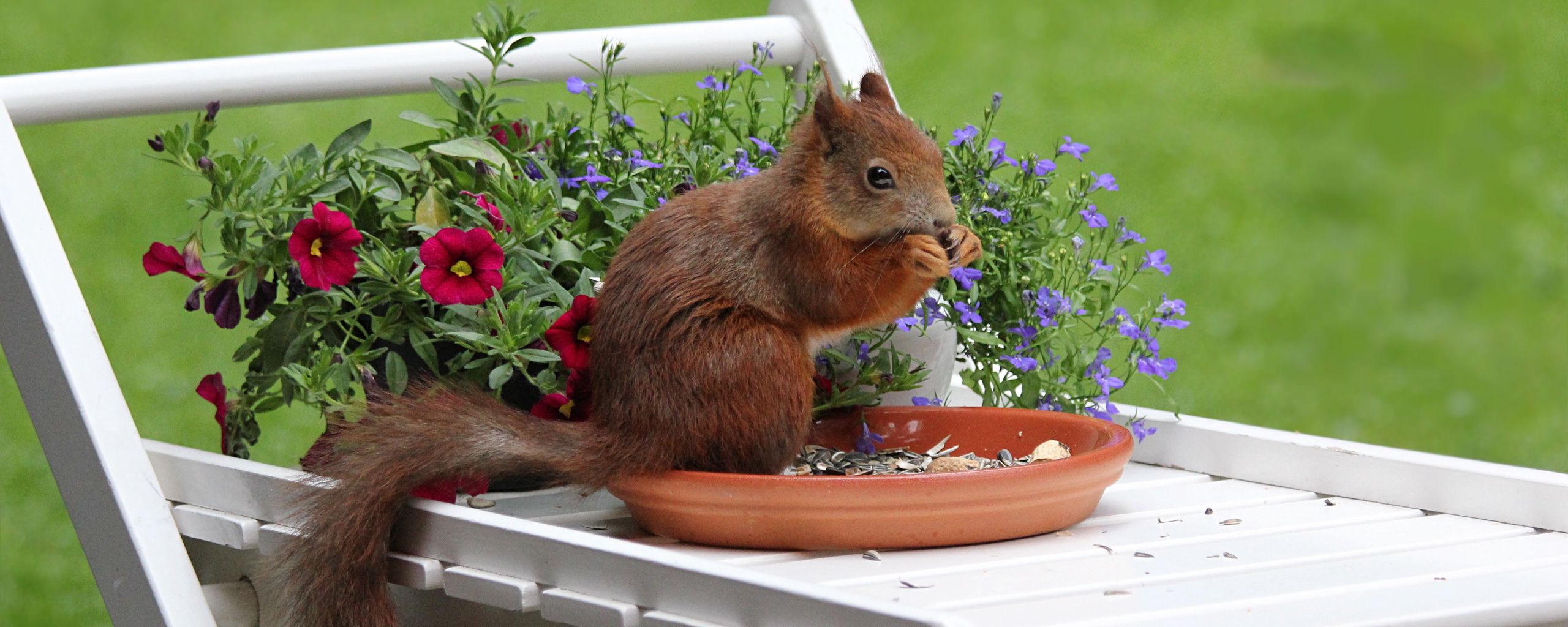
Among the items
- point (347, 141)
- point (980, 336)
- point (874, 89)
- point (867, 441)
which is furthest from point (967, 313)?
point (347, 141)

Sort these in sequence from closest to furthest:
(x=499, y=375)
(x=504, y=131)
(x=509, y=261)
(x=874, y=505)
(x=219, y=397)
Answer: (x=874, y=505) → (x=499, y=375) → (x=509, y=261) → (x=219, y=397) → (x=504, y=131)

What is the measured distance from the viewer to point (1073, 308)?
4.89 ft

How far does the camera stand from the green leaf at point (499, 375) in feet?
4.22

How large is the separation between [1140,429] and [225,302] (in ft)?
2.73

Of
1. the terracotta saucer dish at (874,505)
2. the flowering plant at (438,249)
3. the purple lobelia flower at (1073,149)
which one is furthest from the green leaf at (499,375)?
the purple lobelia flower at (1073,149)

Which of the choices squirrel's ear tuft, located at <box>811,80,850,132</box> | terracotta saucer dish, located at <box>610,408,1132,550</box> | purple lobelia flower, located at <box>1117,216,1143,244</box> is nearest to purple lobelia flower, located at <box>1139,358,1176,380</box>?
purple lobelia flower, located at <box>1117,216,1143,244</box>

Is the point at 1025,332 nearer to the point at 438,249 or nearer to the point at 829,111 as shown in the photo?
the point at 829,111

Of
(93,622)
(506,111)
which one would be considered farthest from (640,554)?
(506,111)

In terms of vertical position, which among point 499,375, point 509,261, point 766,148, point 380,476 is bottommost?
point 380,476

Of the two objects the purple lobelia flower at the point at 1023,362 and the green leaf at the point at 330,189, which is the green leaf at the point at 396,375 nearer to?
the green leaf at the point at 330,189

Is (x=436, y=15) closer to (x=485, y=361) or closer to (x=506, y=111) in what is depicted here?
(x=506, y=111)

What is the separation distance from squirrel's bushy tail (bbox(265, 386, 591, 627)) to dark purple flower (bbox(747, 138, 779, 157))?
423 mm

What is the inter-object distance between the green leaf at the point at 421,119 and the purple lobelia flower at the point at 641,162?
0.59 feet

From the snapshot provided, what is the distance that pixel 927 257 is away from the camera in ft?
3.79
